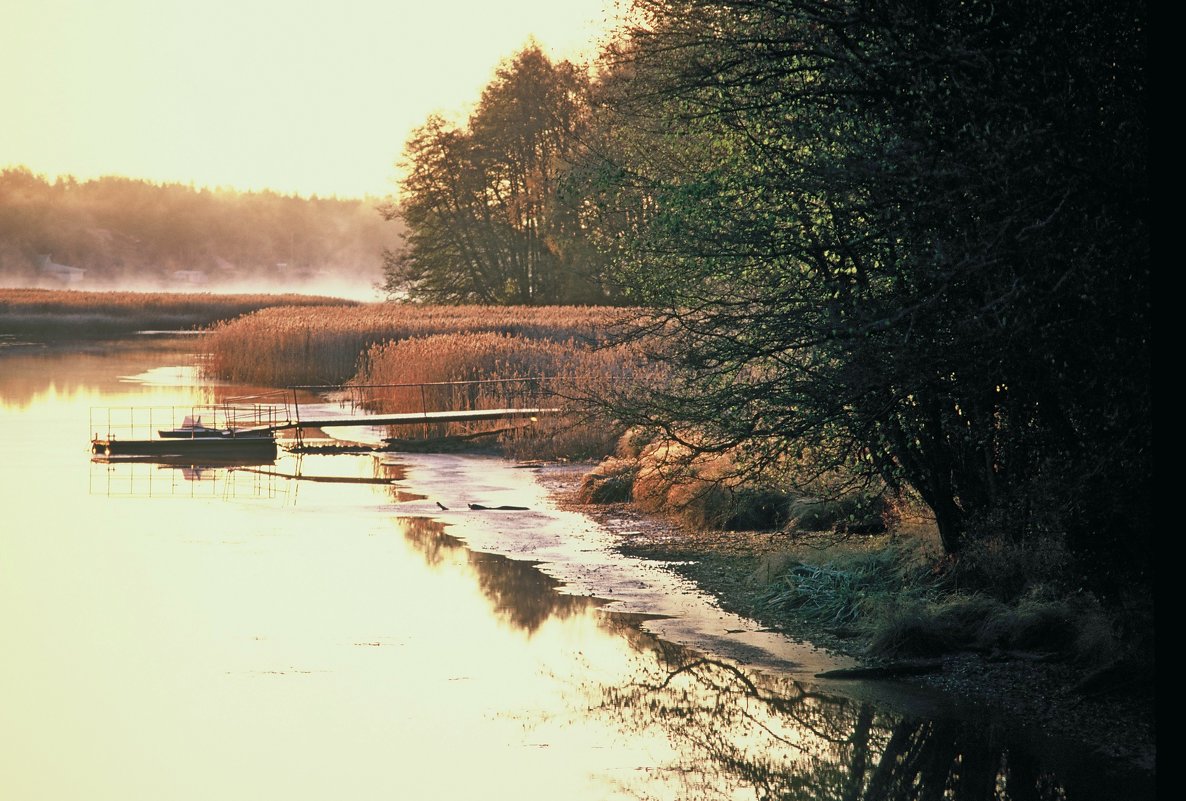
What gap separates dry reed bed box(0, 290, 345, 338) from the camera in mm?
84688

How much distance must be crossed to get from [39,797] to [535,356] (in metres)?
27.1

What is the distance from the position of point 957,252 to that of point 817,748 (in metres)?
3.79

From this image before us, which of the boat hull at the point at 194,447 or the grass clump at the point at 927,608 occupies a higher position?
the boat hull at the point at 194,447

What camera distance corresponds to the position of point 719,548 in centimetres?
1906

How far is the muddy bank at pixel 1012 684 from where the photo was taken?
421 inches

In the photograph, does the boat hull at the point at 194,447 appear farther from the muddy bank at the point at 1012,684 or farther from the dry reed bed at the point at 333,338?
the muddy bank at the point at 1012,684

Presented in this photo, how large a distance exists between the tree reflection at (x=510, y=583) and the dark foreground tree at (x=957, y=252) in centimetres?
259

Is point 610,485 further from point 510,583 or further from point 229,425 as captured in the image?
point 229,425

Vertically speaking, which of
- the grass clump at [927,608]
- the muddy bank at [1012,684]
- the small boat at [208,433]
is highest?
the small boat at [208,433]

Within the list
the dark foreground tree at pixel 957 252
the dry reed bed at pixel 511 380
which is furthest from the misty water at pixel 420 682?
the dry reed bed at pixel 511 380

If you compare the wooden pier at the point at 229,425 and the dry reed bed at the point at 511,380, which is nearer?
the dry reed bed at the point at 511,380

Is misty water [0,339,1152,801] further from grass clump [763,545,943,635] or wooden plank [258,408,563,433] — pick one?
wooden plank [258,408,563,433]

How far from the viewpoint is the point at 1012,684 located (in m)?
12.2

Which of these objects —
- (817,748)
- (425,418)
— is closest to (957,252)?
(817,748)
